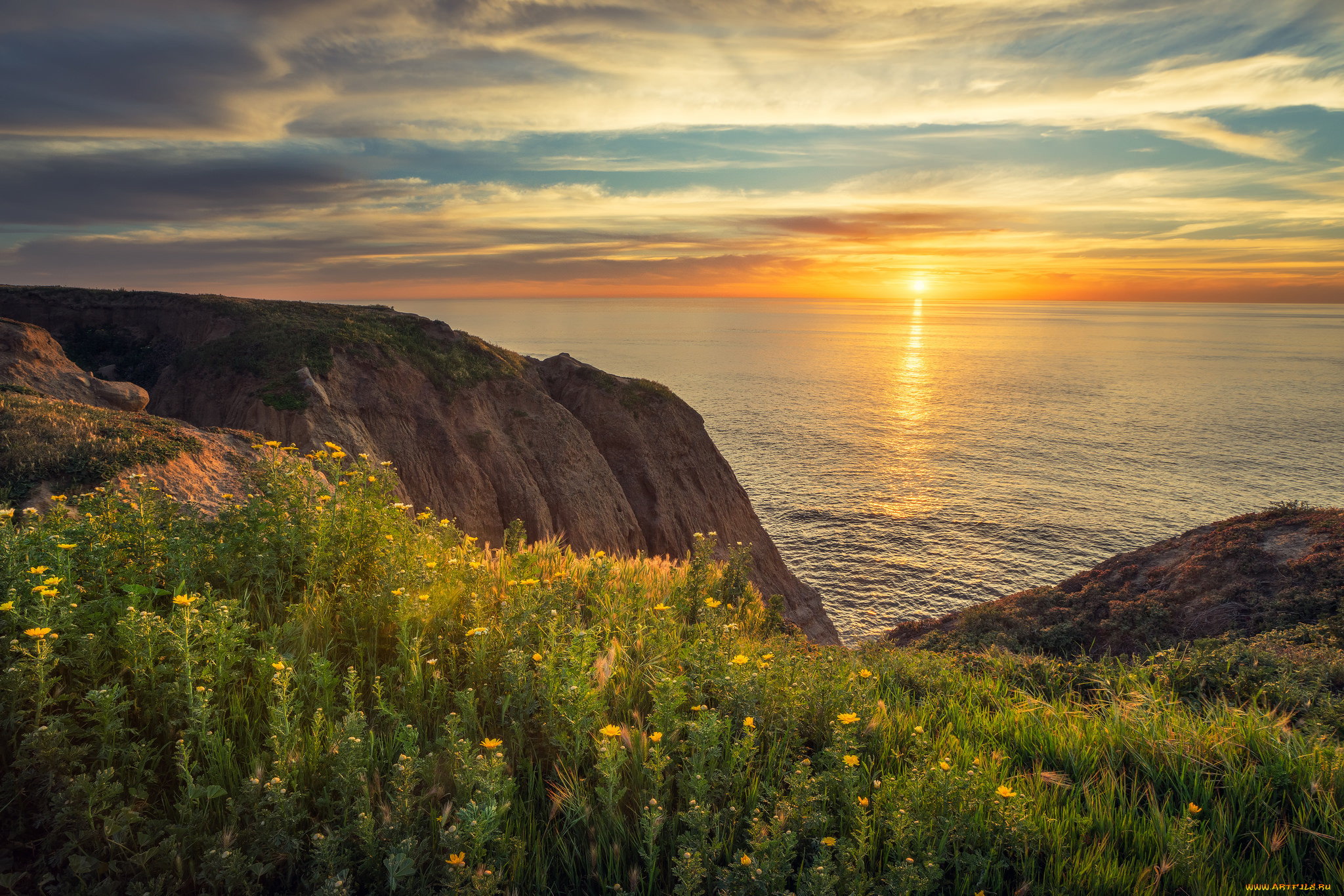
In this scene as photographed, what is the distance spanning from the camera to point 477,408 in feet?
103

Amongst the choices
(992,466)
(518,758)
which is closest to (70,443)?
Result: (518,758)

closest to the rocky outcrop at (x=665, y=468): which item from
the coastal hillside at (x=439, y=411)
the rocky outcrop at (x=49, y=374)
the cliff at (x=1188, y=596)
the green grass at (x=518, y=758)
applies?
the coastal hillside at (x=439, y=411)

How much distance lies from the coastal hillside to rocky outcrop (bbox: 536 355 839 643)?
99 mm

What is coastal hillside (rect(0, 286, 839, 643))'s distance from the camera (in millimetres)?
26844

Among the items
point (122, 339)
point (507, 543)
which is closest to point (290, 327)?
point (122, 339)

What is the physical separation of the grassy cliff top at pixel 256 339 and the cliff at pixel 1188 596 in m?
25.5

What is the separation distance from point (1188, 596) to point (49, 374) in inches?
1279

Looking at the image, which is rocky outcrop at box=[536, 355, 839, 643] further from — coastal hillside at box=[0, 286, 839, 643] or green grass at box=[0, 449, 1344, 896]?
green grass at box=[0, 449, 1344, 896]

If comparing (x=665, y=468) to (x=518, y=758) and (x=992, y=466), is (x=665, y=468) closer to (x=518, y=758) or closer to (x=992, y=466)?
(x=518, y=758)

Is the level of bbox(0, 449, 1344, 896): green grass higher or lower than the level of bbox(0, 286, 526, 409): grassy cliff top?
lower

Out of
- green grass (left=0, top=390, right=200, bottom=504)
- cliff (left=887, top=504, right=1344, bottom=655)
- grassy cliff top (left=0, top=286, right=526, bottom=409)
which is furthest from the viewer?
grassy cliff top (left=0, top=286, right=526, bottom=409)

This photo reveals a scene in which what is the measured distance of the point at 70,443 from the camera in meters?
11.8

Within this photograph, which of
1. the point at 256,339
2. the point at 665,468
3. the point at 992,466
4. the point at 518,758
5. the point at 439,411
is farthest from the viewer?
the point at 992,466

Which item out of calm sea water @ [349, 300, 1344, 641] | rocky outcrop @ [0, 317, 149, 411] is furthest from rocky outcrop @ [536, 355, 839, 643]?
rocky outcrop @ [0, 317, 149, 411]
